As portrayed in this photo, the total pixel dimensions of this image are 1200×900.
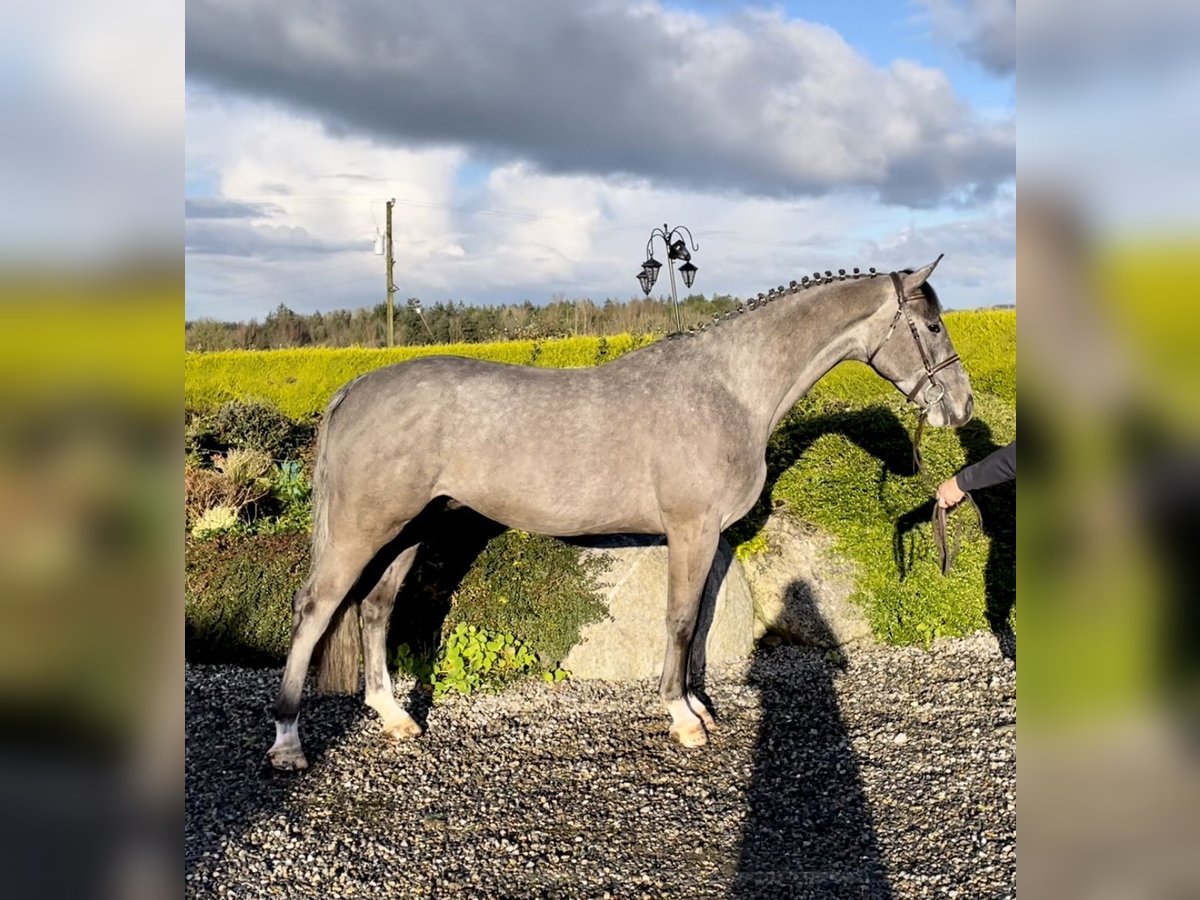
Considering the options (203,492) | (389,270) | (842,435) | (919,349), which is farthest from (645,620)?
(389,270)

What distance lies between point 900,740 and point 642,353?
2.62 metres

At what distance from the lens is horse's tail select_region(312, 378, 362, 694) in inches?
181

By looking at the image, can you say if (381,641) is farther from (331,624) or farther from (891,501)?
(891,501)

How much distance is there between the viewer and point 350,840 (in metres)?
3.88

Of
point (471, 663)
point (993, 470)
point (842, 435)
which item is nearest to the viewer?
point (993, 470)

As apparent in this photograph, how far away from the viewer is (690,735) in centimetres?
487

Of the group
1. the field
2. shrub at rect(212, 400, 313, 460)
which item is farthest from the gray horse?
shrub at rect(212, 400, 313, 460)

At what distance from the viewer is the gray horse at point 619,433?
4.49 meters

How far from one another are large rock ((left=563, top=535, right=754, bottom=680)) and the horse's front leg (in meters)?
0.98

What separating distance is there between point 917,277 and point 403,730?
12.6 feet

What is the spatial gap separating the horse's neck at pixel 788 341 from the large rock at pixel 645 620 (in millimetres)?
1790

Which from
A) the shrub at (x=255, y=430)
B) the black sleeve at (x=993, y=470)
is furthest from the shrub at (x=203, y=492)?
the black sleeve at (x=993, y=470)
